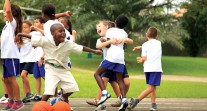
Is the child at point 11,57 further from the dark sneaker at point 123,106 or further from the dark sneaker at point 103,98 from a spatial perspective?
the dark sneaker at point 123,106

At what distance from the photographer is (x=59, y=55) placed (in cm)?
712

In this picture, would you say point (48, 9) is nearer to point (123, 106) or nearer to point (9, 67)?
point (9, 67)

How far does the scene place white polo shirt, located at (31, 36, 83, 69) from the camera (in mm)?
7027

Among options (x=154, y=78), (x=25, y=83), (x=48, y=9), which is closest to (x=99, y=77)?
(x=154, y=78)

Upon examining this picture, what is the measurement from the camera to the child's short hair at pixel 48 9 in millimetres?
7543

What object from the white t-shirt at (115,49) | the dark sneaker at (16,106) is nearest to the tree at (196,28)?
the white t-shirt at (115,49)

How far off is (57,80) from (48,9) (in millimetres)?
1246

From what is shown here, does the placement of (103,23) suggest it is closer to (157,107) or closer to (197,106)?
(157,107)

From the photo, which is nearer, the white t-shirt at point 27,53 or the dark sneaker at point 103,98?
the dark sneaker at point 103,98

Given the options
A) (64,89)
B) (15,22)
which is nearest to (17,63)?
(15,22)

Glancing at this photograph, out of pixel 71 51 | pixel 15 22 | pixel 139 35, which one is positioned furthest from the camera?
pixel 139 35

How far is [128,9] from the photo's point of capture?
3039 centimetres

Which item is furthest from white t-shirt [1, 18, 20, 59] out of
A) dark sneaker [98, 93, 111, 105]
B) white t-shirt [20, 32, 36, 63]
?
white t-shirt [20, 32, 36, 63]

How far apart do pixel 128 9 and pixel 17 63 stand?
2223 cm
